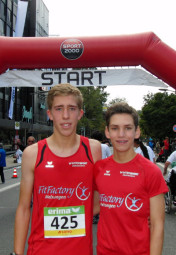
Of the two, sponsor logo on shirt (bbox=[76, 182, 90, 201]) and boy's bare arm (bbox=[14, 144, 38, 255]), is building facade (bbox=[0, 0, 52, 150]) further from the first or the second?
sponsor logo on shirt (bbox=[76, 182, 90, 201])

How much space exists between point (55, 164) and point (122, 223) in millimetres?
632

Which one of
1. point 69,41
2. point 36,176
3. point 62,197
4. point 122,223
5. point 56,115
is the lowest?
point 122,223

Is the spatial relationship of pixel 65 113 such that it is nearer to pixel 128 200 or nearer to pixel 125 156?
pixel 125 156

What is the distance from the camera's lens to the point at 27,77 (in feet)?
22.4

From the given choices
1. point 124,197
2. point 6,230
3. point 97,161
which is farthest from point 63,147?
point 6,230

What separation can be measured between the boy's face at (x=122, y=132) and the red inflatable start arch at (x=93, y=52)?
369cm

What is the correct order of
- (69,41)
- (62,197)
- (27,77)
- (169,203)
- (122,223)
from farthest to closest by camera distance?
(169,203)
(27,77)
(69,41)
(62,197)
(122,223)

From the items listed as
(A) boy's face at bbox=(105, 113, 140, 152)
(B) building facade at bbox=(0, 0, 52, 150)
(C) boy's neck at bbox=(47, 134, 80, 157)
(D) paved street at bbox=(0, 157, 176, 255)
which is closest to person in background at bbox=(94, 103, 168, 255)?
(A) boy's face at bbox=(105, 113, 140, 152)

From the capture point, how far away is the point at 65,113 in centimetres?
245

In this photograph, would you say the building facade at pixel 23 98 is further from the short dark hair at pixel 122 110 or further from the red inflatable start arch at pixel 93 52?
the short dark hair at pixel 122 110

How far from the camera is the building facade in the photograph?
36062 mm

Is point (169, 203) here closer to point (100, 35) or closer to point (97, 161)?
point (100, 35)

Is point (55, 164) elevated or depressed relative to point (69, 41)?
depressed

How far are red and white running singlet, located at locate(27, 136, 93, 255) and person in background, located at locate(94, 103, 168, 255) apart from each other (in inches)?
5.1
